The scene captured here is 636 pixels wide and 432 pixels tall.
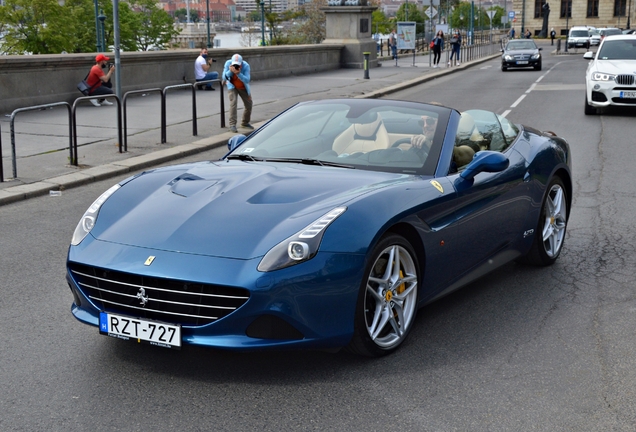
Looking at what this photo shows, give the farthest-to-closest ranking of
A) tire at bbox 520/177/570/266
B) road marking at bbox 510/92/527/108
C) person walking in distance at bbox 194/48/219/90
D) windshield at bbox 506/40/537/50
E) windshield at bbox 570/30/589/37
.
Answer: windshield at bbox 570/30/589/37
windshield at bbox 506/40/537/50
person walking in distance at bbox 194/48/219/90
road marking at bbox 510/92/527/108
tire at bbox 520/177/570/266

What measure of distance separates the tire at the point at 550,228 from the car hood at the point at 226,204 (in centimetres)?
185

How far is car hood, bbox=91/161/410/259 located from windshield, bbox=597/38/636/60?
16.8 metres

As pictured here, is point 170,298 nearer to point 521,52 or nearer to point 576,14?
point 521,52

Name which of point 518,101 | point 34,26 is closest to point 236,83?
point 518,101

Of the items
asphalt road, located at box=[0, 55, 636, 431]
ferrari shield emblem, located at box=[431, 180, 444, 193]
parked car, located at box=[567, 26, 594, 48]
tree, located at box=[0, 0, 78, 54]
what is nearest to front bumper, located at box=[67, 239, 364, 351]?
asphalt road, located at box=[0, 55, 636, 431]

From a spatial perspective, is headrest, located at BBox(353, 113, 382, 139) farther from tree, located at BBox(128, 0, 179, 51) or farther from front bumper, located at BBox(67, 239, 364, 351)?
tree, located at BBox(128, 0, 179, 51)

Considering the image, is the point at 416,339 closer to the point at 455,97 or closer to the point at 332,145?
the point at 332,145

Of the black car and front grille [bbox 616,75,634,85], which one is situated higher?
front grille [bbox 616,75,634,85]

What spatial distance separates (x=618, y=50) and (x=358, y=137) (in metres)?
16.7

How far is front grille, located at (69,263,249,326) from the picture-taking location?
4.02 meters

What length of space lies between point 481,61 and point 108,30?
34076 mm

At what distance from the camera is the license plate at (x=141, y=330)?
13.3ft

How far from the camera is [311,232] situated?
13.7 ft

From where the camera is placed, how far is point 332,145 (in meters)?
5.58
